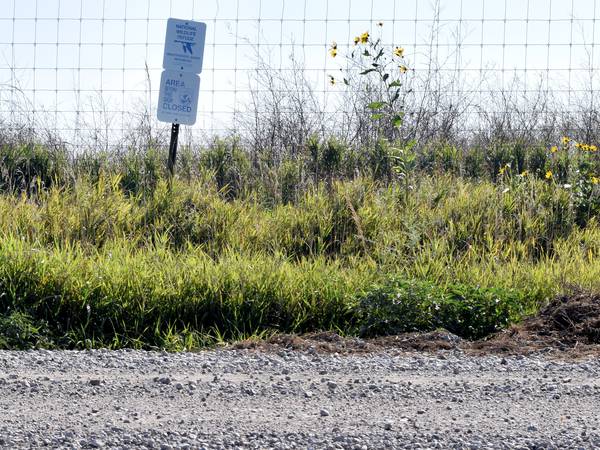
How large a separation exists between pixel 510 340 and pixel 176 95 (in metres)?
4.71

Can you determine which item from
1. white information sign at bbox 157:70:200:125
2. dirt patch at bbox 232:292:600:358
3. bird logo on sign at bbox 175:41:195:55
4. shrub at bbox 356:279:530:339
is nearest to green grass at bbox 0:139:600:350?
shrub at bbox 356:279:530:339

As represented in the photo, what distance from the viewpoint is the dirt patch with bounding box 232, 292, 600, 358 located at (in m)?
5.05

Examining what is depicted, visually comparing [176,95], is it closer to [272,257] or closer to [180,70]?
[180,70]

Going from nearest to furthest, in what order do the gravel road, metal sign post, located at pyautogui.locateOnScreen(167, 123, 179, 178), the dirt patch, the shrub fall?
the gravel road
the dirt patch
the shrub
metal sign post, located at pyautogui.locateOnScreen(167, 123, 179, 178)

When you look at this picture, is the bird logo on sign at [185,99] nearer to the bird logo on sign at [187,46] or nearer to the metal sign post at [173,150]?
the metal sign post at [173,150]

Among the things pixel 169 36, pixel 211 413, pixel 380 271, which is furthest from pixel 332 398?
pixel 169 36

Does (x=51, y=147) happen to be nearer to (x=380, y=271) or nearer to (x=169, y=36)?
(x=169, y=36)

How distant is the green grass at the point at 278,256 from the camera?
5.55m

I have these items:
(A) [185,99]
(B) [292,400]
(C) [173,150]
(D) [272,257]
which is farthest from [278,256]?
(A) [185,99]

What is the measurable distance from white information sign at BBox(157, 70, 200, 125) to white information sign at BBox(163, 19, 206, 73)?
8 cm

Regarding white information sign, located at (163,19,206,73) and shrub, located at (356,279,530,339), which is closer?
shrub, located at (356,279,530,339)

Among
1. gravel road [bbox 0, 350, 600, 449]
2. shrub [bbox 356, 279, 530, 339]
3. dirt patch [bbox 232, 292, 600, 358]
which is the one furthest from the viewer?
shrub [bbox 356, 279, 530, 339]

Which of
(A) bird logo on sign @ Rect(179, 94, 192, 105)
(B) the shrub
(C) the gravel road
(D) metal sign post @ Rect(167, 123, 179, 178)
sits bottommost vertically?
(C) the gravel road

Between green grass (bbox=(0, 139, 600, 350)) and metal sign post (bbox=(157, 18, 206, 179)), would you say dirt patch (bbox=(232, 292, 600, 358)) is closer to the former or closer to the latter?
green grass (bbox=(0, 139, 600, 350))
